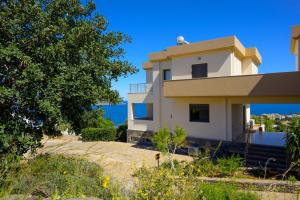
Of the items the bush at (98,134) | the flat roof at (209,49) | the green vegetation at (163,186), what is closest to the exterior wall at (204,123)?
the flat roof at (209,49)

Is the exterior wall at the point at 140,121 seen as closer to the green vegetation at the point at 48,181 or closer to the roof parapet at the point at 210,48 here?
the roof parapet at the point at 210,48

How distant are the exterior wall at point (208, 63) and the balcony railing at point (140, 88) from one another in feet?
10.7

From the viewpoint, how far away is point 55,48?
22.9 ft

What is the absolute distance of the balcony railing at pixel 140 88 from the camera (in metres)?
22.6

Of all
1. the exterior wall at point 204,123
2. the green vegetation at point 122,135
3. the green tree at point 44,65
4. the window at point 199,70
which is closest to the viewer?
the green tree at point 44,65

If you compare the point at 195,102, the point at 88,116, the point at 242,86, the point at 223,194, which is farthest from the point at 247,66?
the point at 223,194

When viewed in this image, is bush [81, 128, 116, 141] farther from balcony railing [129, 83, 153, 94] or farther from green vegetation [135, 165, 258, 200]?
green vegetation [135, 165, 258, 200]

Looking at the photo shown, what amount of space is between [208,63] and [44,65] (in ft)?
43.9

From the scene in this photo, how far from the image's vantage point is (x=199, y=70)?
18.7 metres

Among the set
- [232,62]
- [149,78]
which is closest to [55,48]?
[232,62]

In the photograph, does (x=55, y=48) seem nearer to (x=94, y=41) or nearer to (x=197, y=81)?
(x=94, y=41)

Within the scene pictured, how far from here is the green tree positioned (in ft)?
22.1

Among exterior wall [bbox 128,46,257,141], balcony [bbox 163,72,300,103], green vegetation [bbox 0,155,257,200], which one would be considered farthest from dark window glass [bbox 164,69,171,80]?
green vegetation [bbox 0,155,257,200]

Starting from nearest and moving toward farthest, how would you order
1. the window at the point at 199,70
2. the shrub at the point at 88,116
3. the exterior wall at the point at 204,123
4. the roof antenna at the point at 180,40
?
the shrub at the point at 88,116
the exterior wall at the point at 204,123
the window at the point at 199,70
the roof antenna at the point at 180,40
